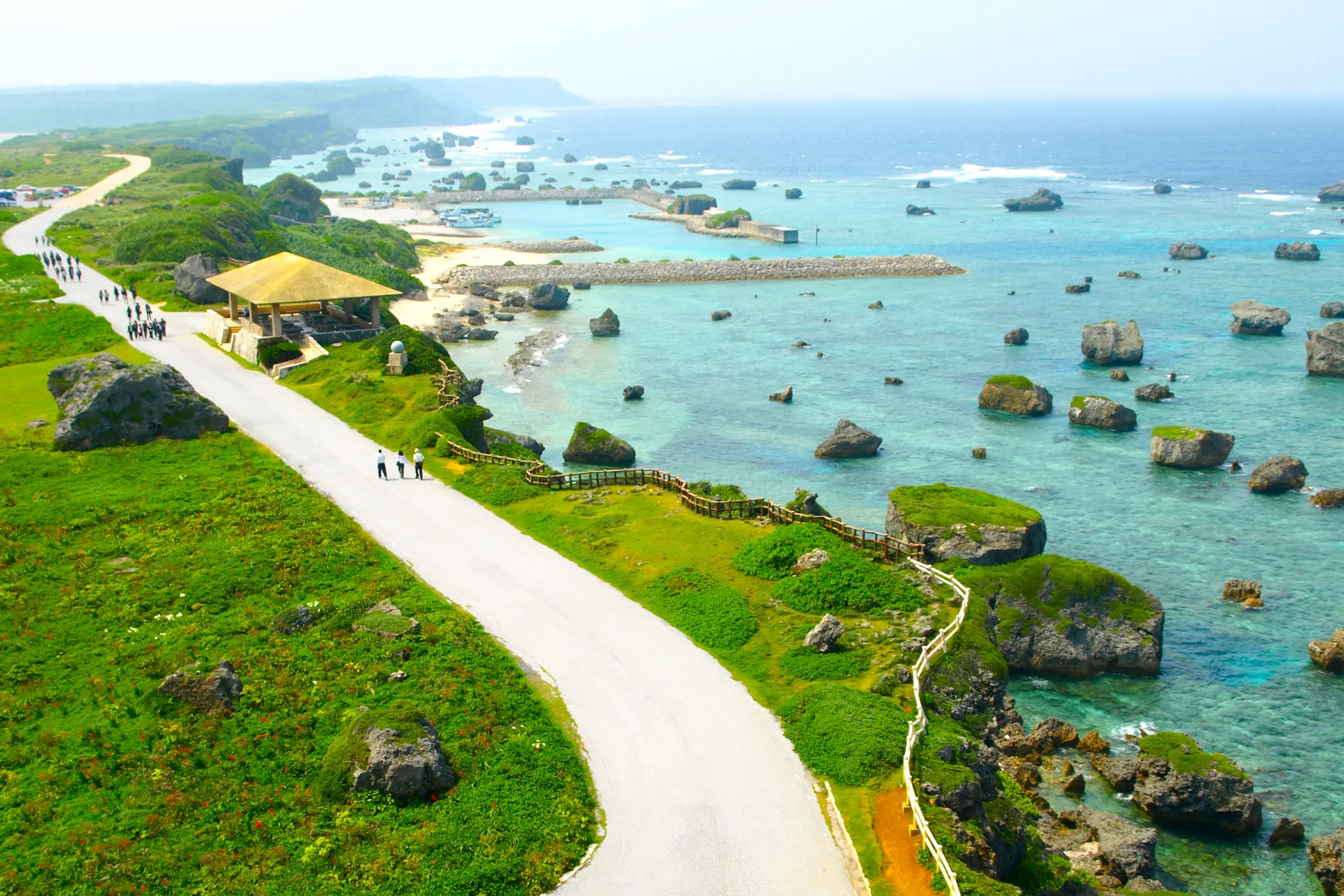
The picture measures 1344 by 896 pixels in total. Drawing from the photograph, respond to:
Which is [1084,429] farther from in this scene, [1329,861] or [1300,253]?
[1300,253]

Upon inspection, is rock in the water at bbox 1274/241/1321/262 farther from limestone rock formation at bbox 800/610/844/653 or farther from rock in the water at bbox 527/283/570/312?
limestone rock formation at bbox 800/610/844/653

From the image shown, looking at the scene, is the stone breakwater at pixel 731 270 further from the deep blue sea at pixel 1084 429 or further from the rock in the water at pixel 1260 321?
the rock in the water at pixel 1260 321

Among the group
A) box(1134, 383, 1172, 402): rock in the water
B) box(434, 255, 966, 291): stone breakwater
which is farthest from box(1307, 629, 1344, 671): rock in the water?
box(434, 255, 966, 291): stone breakwater

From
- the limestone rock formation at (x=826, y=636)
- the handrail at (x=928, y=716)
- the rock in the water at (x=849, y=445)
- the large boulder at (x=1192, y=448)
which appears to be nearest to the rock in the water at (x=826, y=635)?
the limestone rock formation at (x=826, y=636)

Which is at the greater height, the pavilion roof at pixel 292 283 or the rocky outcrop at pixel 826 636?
the pavilion roof at pixel 292 283

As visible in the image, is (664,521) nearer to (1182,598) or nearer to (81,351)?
(1182,598)

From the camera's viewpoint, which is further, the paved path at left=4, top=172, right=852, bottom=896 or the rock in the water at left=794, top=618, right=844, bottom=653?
the rock in the water at left=794, top=618, right=844, bottom=653

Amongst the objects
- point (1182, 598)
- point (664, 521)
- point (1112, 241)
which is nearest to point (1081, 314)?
point (1112, 241)
